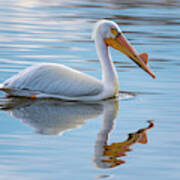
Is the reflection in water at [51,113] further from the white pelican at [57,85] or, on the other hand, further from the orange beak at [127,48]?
the orange beak at [127,48]

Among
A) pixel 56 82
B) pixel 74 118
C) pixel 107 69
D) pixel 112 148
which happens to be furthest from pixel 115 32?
pixel 112 148

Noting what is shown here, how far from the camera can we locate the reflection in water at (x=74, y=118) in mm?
6113

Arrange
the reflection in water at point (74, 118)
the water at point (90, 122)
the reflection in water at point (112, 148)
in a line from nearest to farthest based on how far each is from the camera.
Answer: the water at point (90, 122)
the reflection in water at point (112, 148)
the reflection in water at point (74, 118)

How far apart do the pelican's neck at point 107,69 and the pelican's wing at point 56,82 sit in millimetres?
264

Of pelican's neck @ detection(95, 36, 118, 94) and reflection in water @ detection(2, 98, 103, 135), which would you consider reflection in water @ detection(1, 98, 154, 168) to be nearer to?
reflection in water @ detection(2, 98, 103, 135)

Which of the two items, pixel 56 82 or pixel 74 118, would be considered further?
pixel 56 82

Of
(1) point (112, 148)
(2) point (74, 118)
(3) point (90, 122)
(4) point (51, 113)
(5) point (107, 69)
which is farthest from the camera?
(5) point (107, 69)

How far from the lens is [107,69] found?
8781 millimetres

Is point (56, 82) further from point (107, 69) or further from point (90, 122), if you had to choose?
point (90, 122)

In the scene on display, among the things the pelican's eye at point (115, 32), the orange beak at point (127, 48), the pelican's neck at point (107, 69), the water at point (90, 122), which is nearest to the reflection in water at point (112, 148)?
the water at point (90, 122)

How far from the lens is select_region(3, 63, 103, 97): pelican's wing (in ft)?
27.2

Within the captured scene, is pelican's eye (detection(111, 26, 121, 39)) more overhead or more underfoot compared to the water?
more overhead

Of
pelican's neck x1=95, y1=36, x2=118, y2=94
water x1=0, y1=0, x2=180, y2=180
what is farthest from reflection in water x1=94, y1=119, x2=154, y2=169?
pelican's neck x1=95, y1=36, x2=118, y2=94

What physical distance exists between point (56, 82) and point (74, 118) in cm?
98
